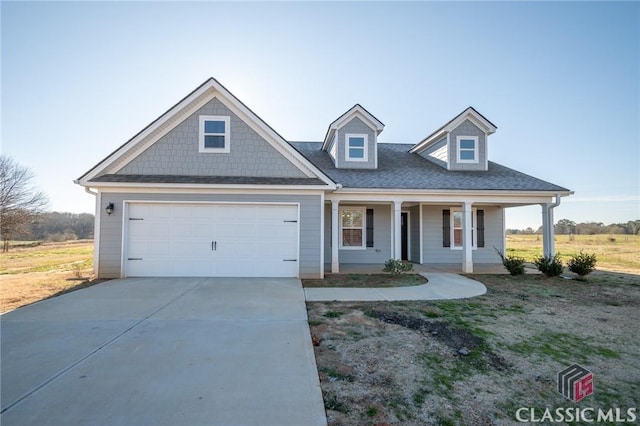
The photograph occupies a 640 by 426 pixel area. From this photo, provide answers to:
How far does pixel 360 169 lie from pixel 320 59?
15.2 ft

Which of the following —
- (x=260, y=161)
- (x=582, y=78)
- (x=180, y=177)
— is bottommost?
(x=180, y=177)

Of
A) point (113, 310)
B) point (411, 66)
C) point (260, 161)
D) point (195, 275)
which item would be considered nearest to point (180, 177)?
point (260, 161)

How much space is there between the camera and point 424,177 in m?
11.7

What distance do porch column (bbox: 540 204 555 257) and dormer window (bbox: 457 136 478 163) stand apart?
3.28 metres

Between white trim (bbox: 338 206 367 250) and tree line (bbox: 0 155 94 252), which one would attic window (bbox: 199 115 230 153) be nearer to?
white trim (bbox: 338 206 367 250)

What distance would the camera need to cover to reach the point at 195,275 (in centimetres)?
911

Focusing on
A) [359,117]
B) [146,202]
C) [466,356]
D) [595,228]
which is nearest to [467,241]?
[359,117]

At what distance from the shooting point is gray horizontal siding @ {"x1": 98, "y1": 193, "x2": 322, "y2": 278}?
8.89 m

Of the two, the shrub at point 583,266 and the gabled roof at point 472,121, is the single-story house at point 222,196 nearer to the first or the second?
the shrub at point 583,266

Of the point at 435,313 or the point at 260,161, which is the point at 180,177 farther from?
the point at 435,313

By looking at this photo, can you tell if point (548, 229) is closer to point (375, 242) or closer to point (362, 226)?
point (375, 242)

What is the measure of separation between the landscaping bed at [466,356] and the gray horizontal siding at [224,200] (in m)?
3.12

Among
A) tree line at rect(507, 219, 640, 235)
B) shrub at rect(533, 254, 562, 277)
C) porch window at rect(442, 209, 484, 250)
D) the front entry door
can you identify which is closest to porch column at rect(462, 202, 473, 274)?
shrub at rect(533, 254, 562, 277)

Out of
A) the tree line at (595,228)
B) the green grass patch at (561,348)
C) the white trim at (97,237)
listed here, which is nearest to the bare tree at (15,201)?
the white trim at (97,237)
